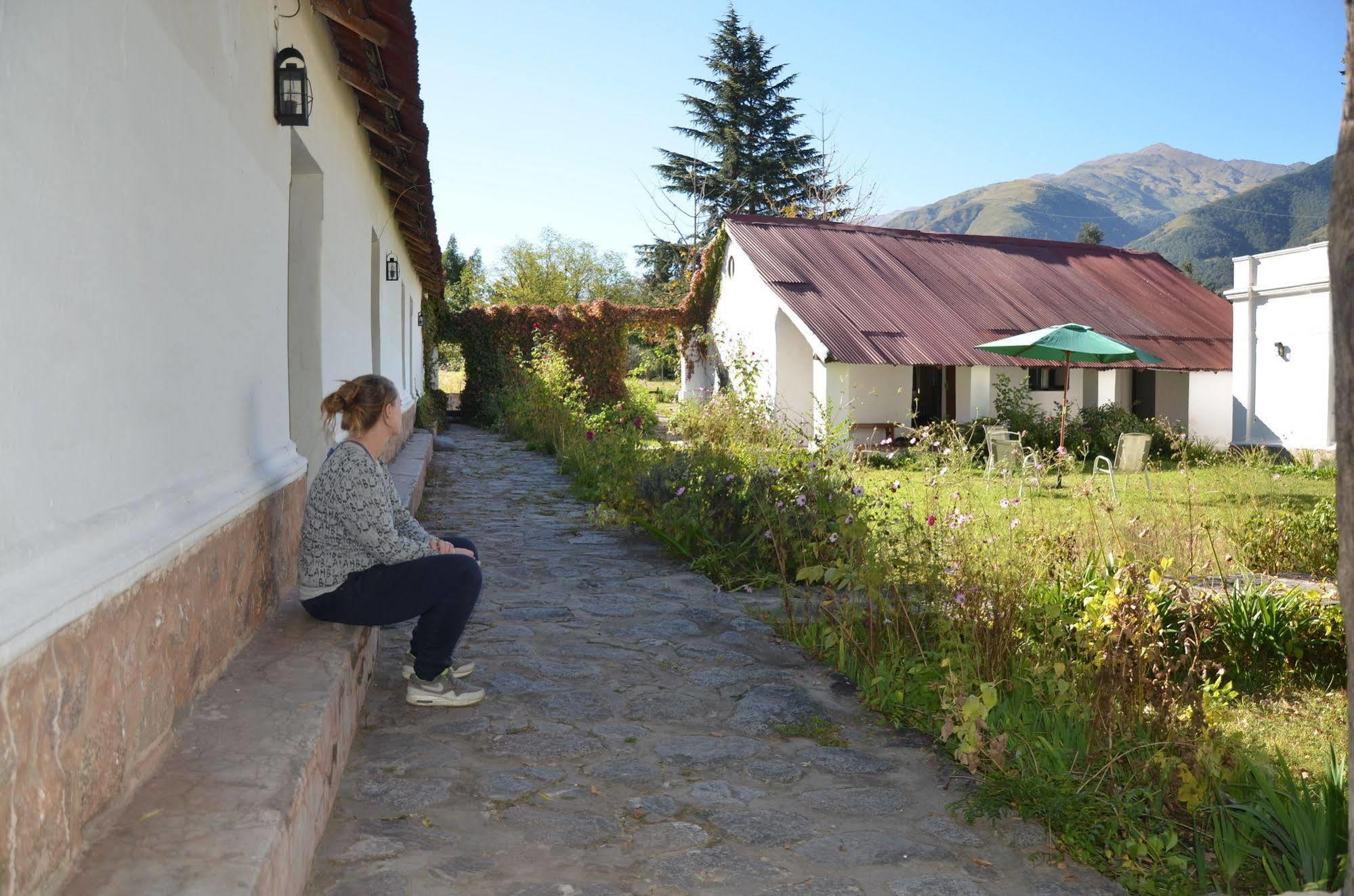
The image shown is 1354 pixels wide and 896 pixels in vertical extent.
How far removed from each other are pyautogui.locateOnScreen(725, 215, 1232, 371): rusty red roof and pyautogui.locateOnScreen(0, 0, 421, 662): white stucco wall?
42.7 feet

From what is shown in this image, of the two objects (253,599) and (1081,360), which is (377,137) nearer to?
(253,599)

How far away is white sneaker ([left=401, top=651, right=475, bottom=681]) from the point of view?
167 inches

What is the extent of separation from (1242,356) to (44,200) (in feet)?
66.3

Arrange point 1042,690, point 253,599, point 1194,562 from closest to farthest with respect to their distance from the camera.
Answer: point 253,599
point 1042,690
point 1194,562

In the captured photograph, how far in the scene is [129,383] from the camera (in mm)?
2480

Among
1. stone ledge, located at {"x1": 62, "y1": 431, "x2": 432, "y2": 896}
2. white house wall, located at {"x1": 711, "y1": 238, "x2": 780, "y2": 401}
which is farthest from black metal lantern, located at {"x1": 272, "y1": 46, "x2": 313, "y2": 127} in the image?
white house wall, located at {"x1": 711, "y1": 238, "x2": 780, "y2": 401}

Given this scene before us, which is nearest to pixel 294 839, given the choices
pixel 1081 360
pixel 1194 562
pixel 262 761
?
pixel 262 761

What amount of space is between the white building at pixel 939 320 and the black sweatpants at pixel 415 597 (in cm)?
1270

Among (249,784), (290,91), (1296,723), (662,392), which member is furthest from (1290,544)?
(662,392)

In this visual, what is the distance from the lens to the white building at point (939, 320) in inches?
690

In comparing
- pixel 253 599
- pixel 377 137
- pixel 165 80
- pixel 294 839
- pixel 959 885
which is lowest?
pixel 959 885

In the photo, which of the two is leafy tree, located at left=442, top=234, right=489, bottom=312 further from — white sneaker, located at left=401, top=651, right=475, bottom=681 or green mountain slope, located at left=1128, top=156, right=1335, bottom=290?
green mountain slope, located at left=1128, top=156, right=1335, bottom=290

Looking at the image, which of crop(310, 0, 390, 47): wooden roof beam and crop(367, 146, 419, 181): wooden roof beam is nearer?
crop(310, 0, 390, 47): wooden roof beam

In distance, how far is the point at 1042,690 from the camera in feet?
13.6
